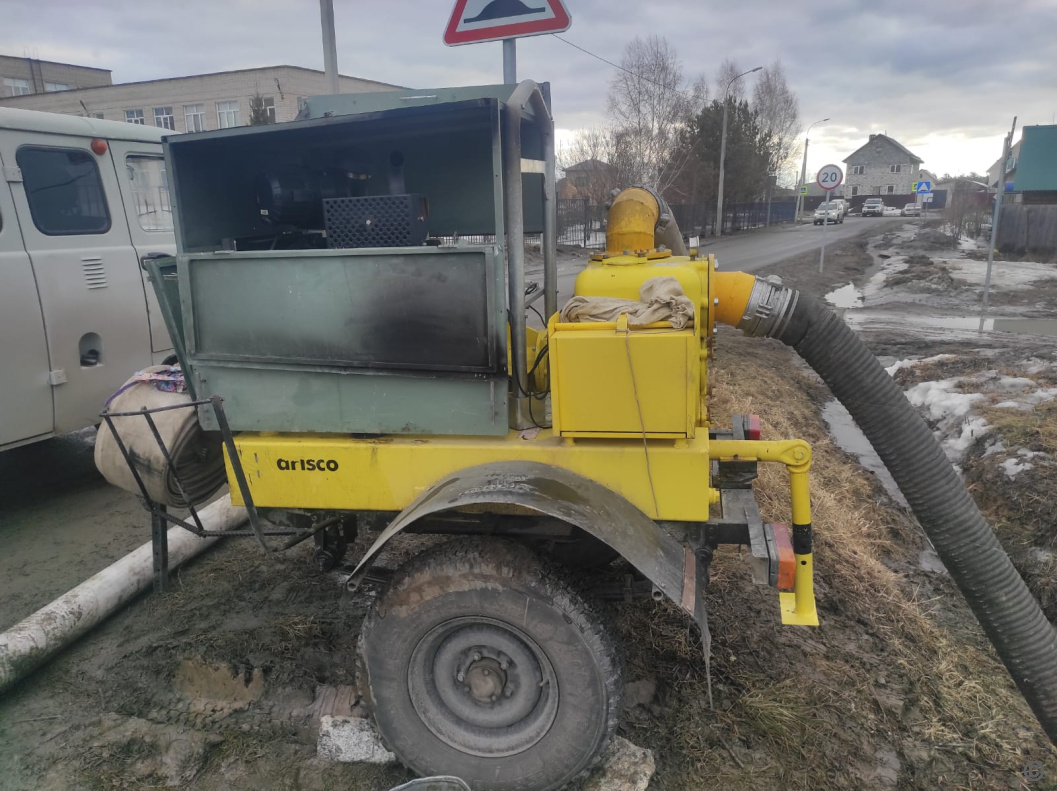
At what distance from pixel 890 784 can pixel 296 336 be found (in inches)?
117

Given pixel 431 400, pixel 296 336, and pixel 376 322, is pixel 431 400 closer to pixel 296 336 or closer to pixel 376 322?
pixel 376 322

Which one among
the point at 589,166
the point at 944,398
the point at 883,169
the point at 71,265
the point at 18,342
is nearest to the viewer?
the point at 18,342

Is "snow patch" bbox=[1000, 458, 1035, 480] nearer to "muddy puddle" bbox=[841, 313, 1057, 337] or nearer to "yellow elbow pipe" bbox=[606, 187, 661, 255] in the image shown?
"yellow elbow pipe" bbox=[606, 187, 661, 255]

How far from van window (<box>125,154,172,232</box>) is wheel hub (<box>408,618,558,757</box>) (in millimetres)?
4604

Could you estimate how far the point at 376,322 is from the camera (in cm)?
269

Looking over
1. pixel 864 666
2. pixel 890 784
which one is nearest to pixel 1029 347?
pixel 864 666

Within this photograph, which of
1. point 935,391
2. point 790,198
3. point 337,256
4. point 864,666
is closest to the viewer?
point 337,256

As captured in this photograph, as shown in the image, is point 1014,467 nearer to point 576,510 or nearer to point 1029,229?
point 576,510

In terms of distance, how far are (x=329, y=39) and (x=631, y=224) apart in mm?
2254

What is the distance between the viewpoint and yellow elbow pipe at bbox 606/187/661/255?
3.73 m

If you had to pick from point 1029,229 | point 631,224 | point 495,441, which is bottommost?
point 495,441

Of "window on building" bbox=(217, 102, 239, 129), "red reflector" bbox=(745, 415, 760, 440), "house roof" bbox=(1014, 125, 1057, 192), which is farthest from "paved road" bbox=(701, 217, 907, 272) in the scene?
"window on building" bbox=(217, 102, 239, 129)

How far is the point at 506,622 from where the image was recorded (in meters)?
2.55

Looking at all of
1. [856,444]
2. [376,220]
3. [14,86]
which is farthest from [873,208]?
[376,220]
